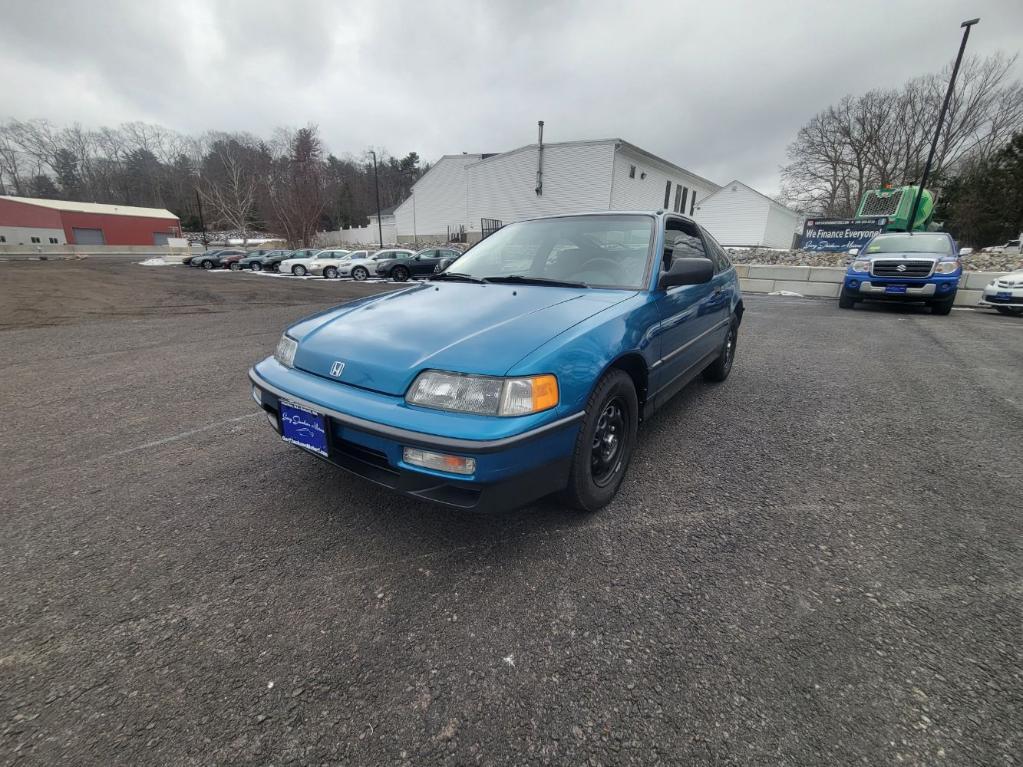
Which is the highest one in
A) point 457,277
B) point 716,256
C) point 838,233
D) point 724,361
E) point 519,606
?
point 838,233

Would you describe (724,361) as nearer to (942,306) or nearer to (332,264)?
(942,306)

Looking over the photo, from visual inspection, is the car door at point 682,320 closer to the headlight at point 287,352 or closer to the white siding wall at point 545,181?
the headlight at point 287,352

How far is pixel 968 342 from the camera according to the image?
6273 mm

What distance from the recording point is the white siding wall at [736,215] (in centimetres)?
3350

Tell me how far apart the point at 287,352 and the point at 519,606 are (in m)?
1.68

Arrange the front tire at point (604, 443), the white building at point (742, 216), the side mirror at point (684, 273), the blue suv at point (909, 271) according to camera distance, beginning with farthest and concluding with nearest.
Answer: the white building at point (742, 216), the blue suv at point (909, 271), the side mirror at point (684, 273), the front tire at point (604, 443)

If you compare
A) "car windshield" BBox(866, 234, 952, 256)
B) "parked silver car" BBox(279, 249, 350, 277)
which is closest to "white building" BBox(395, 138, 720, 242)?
"parked silver car" BBox(279, 249, 350, 277)

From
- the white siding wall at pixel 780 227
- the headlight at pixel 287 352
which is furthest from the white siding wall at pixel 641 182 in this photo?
the headlight at pixel 287 352

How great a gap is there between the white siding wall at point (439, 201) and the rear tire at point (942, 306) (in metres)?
27.5

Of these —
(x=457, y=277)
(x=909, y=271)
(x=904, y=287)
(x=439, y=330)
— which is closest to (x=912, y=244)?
(x=909, y=271)

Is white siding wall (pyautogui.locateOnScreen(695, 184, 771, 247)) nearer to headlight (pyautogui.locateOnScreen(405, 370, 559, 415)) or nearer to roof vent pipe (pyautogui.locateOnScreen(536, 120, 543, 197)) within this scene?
roof vent pipe (pyautogui.locateOnScreen(536, 120, 543, 197))

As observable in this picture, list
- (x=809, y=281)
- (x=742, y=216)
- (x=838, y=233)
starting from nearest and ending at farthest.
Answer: (x=809, y=281), (x=838, y=233), (x=742, y=216)

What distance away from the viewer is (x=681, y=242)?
10.9 ft

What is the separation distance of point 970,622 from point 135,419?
491 cm
